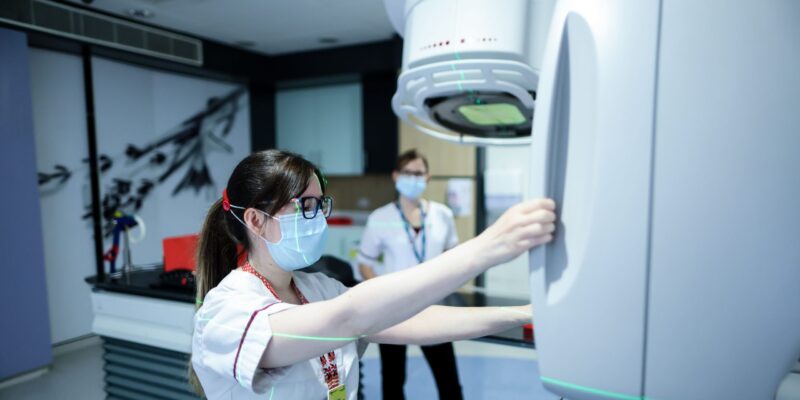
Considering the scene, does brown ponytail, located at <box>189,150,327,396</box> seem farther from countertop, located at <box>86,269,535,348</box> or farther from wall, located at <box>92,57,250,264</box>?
wall, located at <box>92,57,250,264</box>

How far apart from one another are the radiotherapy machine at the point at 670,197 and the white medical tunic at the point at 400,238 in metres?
1.75

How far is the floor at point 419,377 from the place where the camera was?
108 inches

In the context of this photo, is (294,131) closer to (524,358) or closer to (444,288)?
(524,358)

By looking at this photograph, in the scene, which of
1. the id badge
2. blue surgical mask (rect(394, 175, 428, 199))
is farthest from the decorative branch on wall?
the id badge

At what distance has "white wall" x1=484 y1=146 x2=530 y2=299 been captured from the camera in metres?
3.85

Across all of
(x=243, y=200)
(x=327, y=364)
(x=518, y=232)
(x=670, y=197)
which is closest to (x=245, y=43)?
(x=243, y=200)

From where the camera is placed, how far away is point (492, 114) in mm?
1081

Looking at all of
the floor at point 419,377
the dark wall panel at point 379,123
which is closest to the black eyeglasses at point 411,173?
the floor at point 419,377

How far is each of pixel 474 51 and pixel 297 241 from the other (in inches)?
19.7

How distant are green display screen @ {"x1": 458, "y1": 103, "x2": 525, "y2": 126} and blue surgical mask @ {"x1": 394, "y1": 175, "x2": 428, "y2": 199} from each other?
4.06 feet

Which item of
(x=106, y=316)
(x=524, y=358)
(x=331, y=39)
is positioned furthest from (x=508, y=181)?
(x=106, y=316)

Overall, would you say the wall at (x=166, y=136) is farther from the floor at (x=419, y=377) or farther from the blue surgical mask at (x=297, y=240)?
the blue surgical mask at (x=297, y=240)

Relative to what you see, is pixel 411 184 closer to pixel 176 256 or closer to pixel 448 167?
pixel 176 256

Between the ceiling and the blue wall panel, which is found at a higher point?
the ceiling
